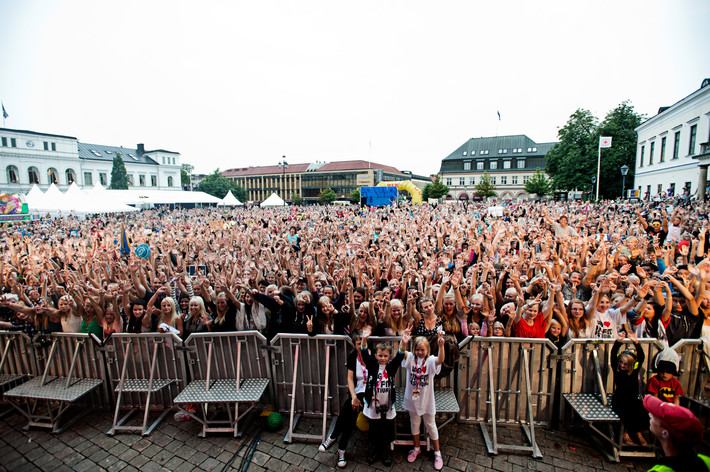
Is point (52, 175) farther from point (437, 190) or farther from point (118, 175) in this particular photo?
point (437, 190)

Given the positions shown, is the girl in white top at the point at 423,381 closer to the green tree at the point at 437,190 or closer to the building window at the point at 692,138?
the building window at the point at 692,138

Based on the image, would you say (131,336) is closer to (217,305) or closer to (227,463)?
(217,305)

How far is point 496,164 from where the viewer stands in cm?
7781

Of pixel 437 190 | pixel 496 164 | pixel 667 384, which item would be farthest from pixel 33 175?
pixel 496 164

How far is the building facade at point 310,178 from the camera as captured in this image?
91625mm

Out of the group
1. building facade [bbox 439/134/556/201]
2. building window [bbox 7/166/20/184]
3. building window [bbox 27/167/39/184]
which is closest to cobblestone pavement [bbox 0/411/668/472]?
building window [bbox 7/166/20/184]

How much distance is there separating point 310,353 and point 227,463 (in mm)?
1503

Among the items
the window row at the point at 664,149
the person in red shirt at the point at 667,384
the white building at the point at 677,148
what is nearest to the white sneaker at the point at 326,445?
the person in red shirt at the point at 667,384

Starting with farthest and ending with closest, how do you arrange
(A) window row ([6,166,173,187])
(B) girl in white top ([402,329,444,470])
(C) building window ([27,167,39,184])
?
(C) building window ([27,167,39,184]) < (A) window row ([6,166,173,187]) < (B) girl in white top ([402,329,444,470])

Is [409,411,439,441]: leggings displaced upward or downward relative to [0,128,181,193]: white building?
downward

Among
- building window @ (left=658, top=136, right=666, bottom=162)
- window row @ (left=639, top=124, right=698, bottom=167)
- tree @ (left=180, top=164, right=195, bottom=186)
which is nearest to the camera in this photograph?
window row @ (left=639, top=124, right=698, bottom=167)

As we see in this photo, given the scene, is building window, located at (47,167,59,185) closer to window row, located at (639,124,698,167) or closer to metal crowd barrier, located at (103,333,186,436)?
metal crowd barrier, located at (103,333,186,436)

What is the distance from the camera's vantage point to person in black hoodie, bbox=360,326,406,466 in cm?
381

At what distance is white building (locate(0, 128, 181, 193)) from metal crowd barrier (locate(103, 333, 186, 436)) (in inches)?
2767
